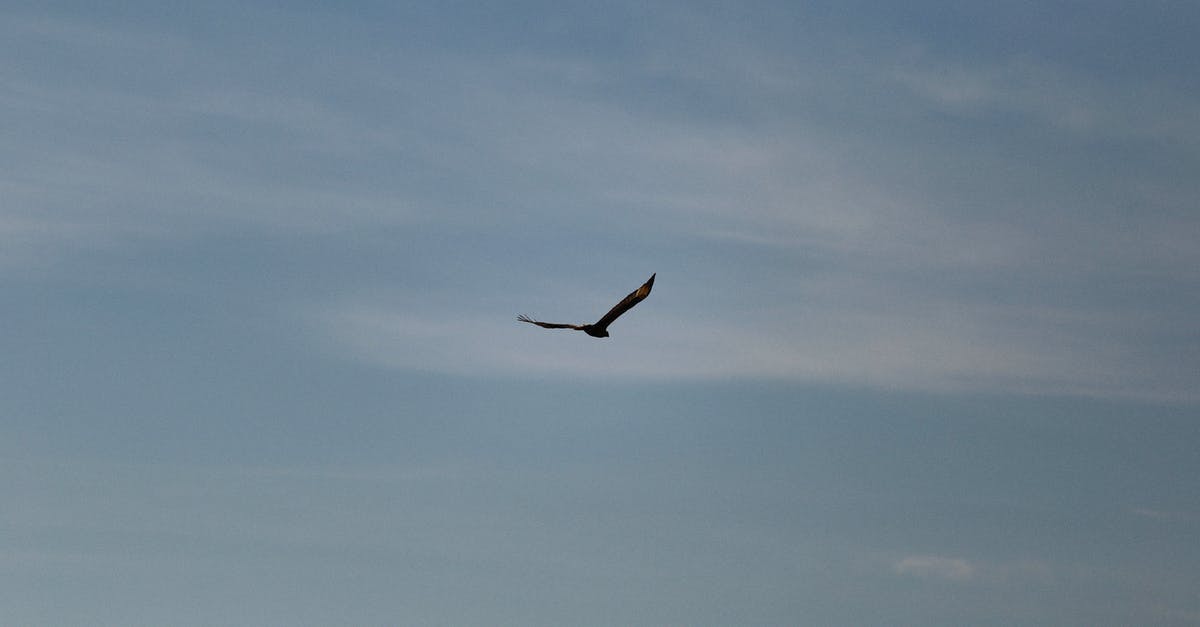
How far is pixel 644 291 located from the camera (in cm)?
7119

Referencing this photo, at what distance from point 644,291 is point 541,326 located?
27.0 feet

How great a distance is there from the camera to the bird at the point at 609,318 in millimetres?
68000

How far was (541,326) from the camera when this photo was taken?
2650 inches

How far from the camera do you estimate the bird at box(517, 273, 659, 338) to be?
2677 inches

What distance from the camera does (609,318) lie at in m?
73.1

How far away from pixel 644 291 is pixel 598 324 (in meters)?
5.13

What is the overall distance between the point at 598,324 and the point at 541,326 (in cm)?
808

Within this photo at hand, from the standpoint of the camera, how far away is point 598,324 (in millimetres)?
74500

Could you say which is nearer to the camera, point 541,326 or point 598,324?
point 541,326
